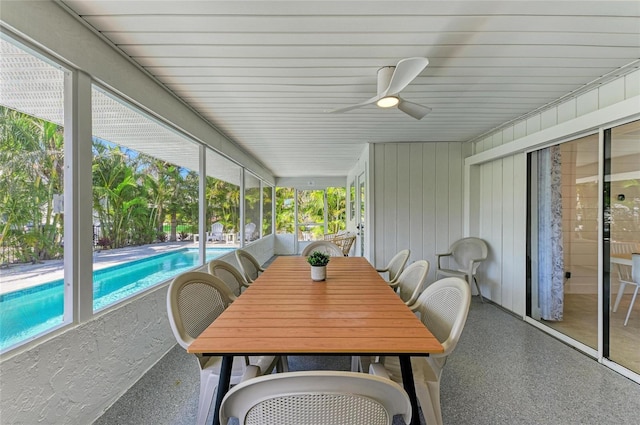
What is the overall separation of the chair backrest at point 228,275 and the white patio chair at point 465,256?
2.95 meters

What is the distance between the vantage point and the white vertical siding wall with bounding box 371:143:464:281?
4309 millimetres

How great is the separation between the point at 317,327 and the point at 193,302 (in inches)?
33.8

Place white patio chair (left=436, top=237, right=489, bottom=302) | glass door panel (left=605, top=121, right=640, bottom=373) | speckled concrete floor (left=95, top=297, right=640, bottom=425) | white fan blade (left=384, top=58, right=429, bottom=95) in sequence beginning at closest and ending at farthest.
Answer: white fan blade (left=384, top=58, right=429, bottom=95) → speckled concrete floor (left=95, top=297, right=640, bottom=425) → glass door panel (left=605, top=121, right=640, bottom=373) → white patio chair (left=436, top=237, right=489, bottom=302)

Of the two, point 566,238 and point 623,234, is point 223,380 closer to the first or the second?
point 623,234

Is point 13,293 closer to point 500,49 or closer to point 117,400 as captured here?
point 117,400

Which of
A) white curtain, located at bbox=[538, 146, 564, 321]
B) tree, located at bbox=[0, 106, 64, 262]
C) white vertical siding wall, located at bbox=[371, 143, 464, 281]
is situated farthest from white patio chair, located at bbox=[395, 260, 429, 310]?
tree, located at bbox=[0, 106, 64, 262]

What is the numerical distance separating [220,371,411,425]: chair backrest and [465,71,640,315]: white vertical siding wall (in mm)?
2772

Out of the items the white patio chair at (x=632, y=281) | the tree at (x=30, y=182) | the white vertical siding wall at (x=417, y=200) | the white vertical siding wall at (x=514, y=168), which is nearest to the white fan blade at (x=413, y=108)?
the white vertical siding wall at (x=514, y=168)

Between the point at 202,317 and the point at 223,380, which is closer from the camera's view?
the point at 223,380

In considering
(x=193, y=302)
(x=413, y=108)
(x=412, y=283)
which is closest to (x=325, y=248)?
(x=412, y=283)

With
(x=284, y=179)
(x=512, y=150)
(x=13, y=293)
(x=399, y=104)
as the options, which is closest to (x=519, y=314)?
(x=512, y=150)

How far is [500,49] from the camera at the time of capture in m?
1.88

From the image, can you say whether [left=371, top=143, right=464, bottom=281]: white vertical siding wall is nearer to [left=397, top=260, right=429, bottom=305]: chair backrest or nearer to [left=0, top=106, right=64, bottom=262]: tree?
[left=397, top=260, right=429, bottom=305]: chair backrest

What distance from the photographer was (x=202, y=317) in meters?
1.71
